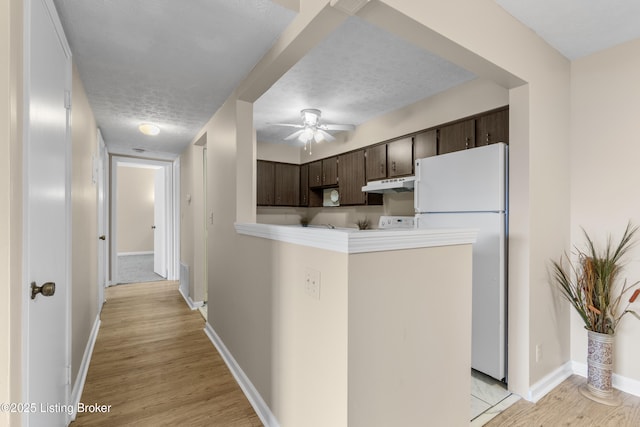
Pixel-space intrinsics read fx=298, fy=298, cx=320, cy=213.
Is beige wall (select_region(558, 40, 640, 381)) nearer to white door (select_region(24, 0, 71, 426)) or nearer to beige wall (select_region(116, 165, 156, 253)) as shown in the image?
white door (select_region(24, 0, 71, 426))

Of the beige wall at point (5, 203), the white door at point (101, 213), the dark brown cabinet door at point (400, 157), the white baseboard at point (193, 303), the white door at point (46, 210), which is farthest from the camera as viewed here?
the white baseboard at point (193, 303)

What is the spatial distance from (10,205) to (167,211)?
186 inches

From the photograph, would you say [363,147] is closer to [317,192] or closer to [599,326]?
[317,192]

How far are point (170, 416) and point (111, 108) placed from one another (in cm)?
A: 274

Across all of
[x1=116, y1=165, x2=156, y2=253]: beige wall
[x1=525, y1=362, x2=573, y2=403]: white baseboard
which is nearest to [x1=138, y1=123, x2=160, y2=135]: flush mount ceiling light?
Result: [x1=525, y1=362, x2=573, y2=403]: white baseboard

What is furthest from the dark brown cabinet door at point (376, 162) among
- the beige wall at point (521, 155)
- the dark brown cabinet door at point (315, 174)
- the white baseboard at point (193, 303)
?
the white baseboard at point (193, 303)

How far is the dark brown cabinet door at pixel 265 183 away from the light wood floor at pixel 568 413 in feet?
12.9

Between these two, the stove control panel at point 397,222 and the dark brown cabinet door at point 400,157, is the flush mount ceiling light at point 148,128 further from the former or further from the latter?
the stove control panel at point 397,222

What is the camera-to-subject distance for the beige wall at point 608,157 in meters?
2.10

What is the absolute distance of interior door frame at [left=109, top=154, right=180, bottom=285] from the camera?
4.89 meters

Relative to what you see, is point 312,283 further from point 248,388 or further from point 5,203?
point 248,388

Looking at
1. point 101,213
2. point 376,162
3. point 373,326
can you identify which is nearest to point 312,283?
point 373,326

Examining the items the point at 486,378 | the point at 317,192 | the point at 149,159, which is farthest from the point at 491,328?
the point at 149,159

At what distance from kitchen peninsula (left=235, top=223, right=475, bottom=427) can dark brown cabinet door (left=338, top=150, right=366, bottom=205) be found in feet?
8.53
